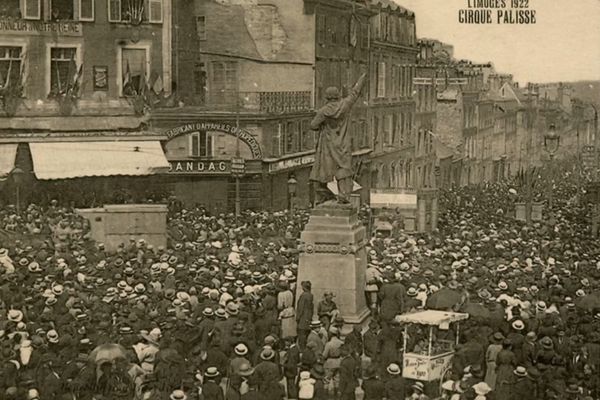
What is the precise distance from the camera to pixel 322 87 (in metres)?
37.5

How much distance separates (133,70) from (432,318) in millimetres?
20670

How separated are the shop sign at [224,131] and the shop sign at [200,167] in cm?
104

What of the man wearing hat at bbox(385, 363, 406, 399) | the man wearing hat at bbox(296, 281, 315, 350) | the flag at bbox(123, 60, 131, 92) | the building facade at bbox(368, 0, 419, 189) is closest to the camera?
the man wearing hat at bbox(385, 363, 406, 399)

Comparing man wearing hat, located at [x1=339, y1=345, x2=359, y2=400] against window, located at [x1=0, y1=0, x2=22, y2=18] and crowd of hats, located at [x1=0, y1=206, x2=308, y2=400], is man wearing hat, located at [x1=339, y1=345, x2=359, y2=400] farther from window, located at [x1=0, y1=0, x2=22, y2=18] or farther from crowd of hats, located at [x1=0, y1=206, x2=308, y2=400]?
window, located at [x1=0, y1=0, x2=22, y2=18]

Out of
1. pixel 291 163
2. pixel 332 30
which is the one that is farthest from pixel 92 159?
pixel 332 30

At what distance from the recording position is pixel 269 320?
1566cm

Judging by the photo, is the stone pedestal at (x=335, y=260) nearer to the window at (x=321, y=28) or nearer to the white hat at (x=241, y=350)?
the white hat at (x=241, y=350)

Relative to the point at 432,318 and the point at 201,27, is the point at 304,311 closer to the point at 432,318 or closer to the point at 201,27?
the point at 432,318

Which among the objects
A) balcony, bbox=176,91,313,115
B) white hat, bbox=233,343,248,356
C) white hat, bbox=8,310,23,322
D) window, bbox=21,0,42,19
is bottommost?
white hat, bbox=233,343,248,356

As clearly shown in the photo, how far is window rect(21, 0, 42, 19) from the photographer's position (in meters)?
29.4

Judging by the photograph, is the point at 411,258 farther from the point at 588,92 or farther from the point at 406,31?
the point at 406,31

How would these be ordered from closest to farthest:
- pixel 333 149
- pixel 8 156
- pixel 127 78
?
pixel 333 149, pixel 8 156, pixel 127 78

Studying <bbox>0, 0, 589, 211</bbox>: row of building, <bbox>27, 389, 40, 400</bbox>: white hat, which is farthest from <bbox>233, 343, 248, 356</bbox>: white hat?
<bbox>0, 0, 589, 211</bbox>: row of building

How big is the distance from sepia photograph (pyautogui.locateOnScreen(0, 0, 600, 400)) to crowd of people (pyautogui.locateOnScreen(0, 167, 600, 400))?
0.05m
